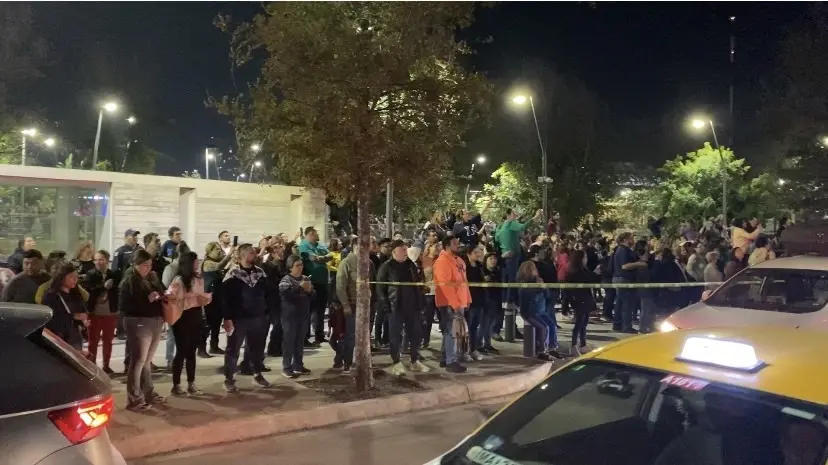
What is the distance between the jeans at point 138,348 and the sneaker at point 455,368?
387cm

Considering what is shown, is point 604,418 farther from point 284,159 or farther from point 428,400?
point 284,159

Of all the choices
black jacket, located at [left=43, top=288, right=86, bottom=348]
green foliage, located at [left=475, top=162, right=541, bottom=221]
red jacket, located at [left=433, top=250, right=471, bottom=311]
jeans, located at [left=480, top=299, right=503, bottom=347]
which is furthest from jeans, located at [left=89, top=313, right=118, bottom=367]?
green foliage, located at [left=475, top=162, right=541, bottom=221]

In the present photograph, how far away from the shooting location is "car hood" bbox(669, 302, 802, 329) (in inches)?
293

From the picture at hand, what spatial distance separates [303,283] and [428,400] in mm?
2125

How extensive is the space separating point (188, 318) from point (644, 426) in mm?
5705

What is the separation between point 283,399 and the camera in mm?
7746

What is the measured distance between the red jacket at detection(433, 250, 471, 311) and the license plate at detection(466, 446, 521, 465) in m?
6.47

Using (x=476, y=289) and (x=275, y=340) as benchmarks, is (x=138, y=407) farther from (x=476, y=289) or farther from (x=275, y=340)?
(x=476, y=289)

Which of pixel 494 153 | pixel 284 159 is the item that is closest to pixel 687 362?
pixel 284 159

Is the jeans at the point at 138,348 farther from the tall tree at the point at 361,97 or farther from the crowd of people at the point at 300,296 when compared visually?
the tall tree at the point at 361,97

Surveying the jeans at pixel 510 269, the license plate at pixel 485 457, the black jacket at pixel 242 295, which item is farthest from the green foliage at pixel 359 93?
the license plate at pixel 485 457

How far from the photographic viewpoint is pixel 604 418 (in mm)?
3691

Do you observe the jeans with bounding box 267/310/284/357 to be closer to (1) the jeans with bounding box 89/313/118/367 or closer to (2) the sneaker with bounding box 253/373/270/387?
(2) the sneaker with bounding box 253/373/270/387

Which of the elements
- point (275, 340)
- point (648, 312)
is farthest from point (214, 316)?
point (648, 312)
